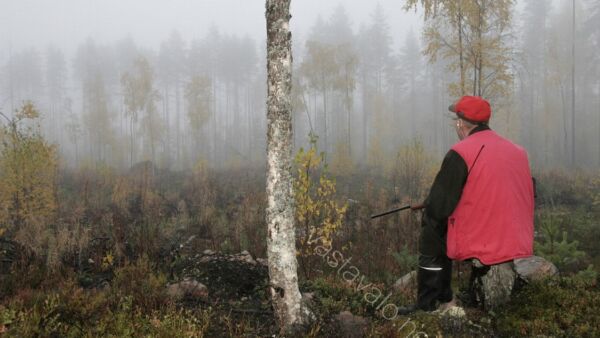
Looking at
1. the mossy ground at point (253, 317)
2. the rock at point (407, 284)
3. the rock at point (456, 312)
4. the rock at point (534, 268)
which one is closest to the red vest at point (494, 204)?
the rock at point (456, 312)

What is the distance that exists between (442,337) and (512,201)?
1.32m

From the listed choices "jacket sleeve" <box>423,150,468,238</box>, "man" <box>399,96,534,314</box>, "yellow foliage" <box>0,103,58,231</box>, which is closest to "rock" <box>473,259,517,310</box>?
"man" <box>399,96,534,314</box>

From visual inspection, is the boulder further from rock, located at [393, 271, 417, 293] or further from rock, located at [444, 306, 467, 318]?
rock, located at [393, 271, 417, 293]

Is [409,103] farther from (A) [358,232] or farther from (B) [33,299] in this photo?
(B) [33,299]

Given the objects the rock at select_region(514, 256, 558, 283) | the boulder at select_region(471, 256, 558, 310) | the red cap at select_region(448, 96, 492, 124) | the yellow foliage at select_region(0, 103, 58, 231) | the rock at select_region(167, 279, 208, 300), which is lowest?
the rock at select_region(514, 256, 558, 283)

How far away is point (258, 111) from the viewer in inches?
2186

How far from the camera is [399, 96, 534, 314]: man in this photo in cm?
308

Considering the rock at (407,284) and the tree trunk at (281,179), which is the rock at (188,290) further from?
the rock at (407,284)

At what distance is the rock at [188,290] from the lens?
4.43 metres

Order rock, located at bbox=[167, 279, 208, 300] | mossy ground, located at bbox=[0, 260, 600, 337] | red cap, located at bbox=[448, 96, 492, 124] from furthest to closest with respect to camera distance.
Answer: rock, located at bbox=[167, 279, 208, 300] < red cap, located at bbox=[448, 96, 492, 124] < mossy ground, located at bbox=[0, 260, 600, 337]

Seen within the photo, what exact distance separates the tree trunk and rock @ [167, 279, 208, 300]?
5.28 ft

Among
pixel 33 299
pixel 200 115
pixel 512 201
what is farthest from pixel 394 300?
pixel 200 115

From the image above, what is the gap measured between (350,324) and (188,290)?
7.22 feet

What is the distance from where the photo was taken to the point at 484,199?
310 centimetres
